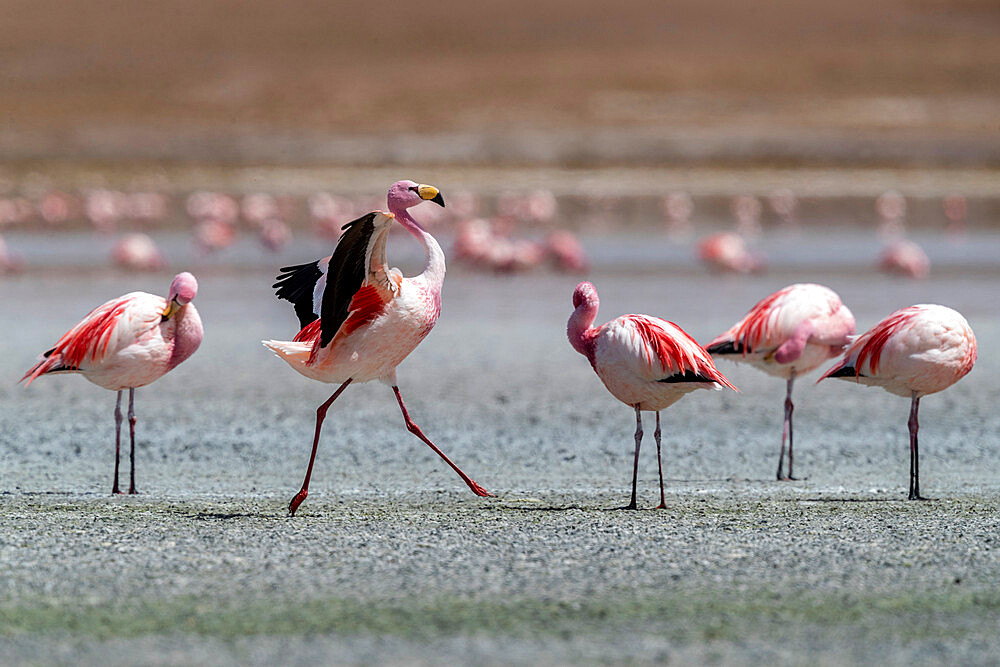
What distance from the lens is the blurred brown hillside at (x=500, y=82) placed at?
39.9m

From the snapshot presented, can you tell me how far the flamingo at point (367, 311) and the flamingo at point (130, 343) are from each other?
0.67m

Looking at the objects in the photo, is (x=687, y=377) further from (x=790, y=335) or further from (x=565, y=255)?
(x=565, y=255)

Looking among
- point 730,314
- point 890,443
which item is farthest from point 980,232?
point 890,443

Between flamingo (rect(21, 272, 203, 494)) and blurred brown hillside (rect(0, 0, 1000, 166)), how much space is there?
3036 centimetres

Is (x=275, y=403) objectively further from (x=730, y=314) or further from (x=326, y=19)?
(x=326, y=19)

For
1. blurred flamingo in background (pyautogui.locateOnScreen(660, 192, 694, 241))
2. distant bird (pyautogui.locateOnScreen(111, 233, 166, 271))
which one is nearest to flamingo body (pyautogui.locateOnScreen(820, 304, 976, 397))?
distant bird (pyautogui.locateOnScreen(111, 233, 166, 271))

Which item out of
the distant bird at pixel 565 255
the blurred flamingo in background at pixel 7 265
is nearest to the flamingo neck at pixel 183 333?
the distant bird at pixel 565 255

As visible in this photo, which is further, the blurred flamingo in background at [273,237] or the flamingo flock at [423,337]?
the blurred flamingo in background at [273,237]

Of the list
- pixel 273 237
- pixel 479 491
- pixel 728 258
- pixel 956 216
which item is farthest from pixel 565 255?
pixel 479 491

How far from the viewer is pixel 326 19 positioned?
7438 cm

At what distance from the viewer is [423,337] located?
6270 millimetres

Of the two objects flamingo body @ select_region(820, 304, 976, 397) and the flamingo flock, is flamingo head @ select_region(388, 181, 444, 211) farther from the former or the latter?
flamingo body @ select_region(820, 304, 976, 397)

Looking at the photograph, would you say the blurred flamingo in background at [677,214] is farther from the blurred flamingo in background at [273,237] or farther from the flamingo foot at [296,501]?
the flamingo foot at [296,501]

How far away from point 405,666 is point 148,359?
10.2ft
